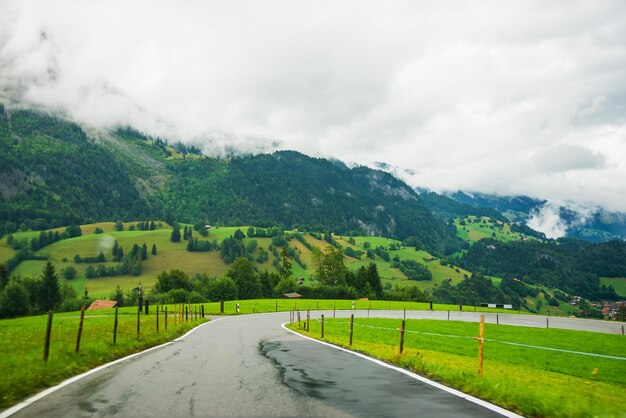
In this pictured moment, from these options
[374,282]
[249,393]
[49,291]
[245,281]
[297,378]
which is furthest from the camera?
[374,282]

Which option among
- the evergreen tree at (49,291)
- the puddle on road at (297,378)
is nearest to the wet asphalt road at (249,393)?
the puddle on road at (297,378)

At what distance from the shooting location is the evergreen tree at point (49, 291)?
123 metres

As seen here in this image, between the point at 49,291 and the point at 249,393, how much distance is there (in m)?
136

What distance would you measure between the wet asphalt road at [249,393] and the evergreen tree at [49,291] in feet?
424

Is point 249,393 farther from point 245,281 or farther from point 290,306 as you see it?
point 245,281

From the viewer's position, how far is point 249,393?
939 cm

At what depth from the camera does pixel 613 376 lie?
25.5 metres

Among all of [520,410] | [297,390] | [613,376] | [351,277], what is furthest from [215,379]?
[351,277]

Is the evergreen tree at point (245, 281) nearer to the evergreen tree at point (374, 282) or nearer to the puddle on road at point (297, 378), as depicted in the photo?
the evergreen tree at point (374, 282)

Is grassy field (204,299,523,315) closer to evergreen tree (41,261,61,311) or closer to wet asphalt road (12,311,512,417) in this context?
evergreen tree (41,261,61,311)

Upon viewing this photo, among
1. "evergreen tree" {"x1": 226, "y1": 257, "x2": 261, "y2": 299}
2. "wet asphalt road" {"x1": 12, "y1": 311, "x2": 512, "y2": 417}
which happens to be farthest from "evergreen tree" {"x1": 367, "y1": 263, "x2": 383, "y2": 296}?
"wet asphalt road" {"x1": 12, "y1": 311, "x2": 512, "y2": 417}

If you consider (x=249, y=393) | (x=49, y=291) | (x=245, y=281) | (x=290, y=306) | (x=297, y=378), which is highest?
(x=249, y=393)

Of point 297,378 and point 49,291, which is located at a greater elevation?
point 297,378

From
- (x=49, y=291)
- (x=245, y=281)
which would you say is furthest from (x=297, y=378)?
(x=245, y=281)
